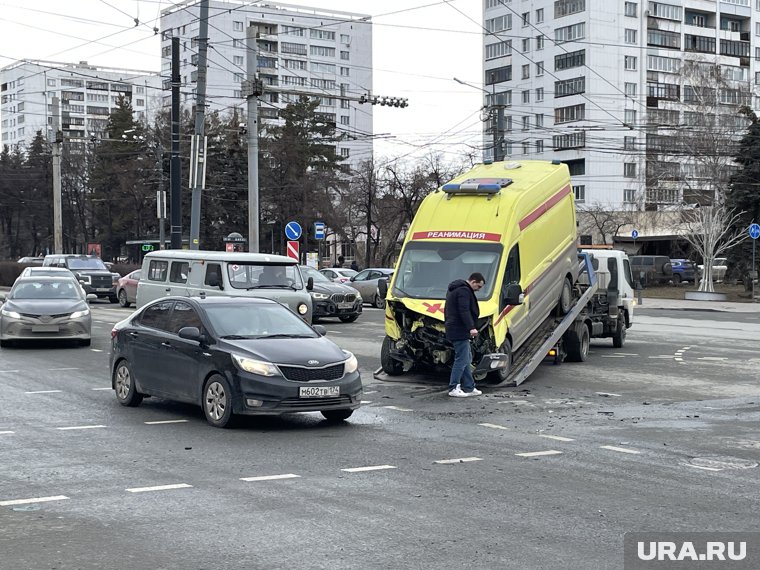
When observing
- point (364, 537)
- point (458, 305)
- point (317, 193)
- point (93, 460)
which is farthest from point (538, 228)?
point (317, 193)

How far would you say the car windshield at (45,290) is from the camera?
2330 centimetres

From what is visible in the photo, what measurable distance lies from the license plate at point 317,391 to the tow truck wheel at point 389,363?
492cm

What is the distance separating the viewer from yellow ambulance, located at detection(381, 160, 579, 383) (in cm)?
1608

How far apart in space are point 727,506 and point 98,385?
1073 cm

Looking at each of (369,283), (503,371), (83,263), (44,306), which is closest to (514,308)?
(503,371)

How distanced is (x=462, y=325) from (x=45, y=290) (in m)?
12.3

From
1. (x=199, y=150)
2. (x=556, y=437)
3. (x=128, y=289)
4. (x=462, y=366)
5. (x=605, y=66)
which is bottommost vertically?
(x=556, y=437)

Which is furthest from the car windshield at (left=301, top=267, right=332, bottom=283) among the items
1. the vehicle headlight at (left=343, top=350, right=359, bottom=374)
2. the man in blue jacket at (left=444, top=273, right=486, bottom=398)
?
the vehicle headlight at (left=343, top=350, right=359, bottom=374)

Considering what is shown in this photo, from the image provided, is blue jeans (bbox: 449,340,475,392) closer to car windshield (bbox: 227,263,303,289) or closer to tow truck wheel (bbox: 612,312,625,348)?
car windshield (bbox: 227,263,303,289)

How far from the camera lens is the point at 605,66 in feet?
295

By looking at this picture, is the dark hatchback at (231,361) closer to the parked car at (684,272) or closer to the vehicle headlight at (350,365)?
the vehicle headlight at (350,365)

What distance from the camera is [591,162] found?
91062mm

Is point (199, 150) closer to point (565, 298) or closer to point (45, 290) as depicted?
point (45, 290)

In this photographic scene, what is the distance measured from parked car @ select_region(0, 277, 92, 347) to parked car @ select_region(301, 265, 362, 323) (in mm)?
8328
